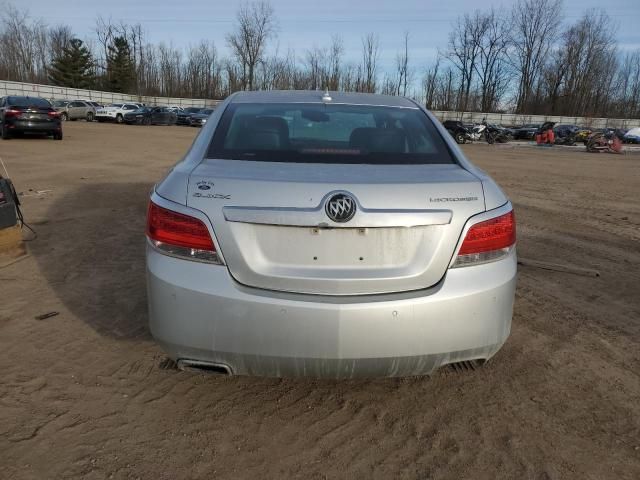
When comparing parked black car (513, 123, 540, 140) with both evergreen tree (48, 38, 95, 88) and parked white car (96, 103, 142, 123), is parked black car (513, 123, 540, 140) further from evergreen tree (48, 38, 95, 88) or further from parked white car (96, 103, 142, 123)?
evergreen tree (48, 38, 95, 88)

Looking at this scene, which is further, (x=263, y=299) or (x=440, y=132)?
(x=440, y=132)

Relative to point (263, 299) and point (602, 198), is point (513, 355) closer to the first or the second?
point (263, 299)

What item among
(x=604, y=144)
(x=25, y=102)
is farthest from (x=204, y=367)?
(x=604, y=144)

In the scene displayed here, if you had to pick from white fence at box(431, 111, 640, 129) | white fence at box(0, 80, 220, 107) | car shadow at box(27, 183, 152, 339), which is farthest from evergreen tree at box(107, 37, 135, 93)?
car shadow at box(27, 183, 152, 339)

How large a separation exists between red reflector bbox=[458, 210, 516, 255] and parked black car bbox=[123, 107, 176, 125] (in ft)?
147

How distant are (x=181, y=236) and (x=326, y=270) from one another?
2.20 feet

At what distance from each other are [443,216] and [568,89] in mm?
88979

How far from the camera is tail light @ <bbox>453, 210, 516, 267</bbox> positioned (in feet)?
7.55

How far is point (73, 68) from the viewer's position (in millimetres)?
76438

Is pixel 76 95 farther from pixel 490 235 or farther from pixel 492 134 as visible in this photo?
pixel 490 235

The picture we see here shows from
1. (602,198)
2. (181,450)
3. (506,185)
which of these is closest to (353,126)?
(181,450)

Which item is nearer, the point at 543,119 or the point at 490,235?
the point at 490,235

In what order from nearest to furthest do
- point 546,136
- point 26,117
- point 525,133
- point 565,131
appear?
point 26,117
point 546,136
point 565,131
point 525,133

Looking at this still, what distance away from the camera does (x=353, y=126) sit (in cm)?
313
